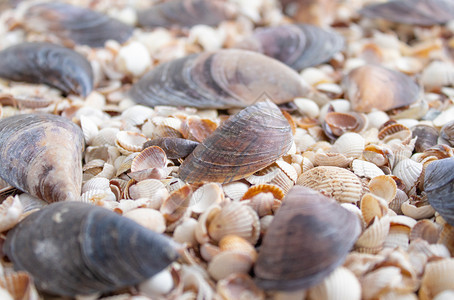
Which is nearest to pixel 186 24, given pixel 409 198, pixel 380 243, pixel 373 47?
pixel 373 47

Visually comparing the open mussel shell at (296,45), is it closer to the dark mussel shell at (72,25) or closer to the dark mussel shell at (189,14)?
the dark mussel shell at (189,14)

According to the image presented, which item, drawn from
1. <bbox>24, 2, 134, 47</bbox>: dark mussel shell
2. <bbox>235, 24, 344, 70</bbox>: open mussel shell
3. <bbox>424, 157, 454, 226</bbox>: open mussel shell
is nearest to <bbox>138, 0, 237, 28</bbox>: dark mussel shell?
<bbox>24, 2, 134, 47</bbox>: dark mussel shell

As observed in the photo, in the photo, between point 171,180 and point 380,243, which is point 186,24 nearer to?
point 171,180

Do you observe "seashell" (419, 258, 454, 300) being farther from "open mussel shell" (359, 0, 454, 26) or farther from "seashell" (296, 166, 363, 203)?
"open mussel shell" (359, 0, 454, 26)

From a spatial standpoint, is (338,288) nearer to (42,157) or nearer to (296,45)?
(42,157)

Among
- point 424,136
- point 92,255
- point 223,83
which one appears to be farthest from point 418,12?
point 92,255
